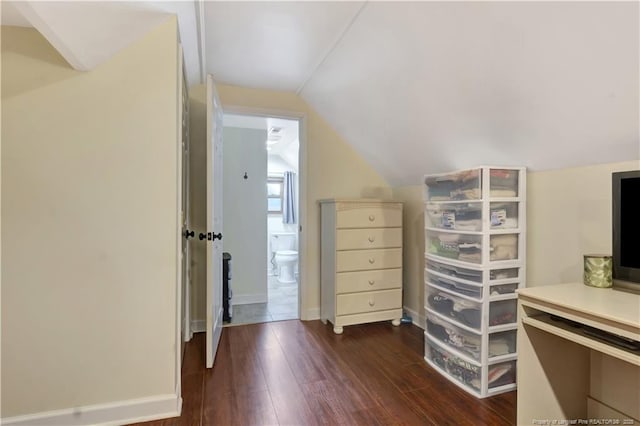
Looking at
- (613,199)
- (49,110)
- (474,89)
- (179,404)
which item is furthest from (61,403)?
(613,199)

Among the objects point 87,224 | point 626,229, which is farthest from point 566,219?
point 87,224

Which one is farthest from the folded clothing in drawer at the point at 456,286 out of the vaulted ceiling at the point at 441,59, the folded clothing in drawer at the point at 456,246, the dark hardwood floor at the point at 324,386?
the vaulted ceiling at the point at 441,59

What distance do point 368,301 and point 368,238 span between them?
1.90 feet

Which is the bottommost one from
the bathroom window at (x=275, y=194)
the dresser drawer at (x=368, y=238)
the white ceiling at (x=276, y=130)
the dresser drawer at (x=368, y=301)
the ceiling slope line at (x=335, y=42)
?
the dresser drawer at (x=368, y=301)

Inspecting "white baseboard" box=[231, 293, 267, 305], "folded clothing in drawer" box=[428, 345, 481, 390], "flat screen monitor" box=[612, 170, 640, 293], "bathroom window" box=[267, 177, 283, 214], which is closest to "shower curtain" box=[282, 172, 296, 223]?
"bathroom window" box=[267, 177, 283, 214]

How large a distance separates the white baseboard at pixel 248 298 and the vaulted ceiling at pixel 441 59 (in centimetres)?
234

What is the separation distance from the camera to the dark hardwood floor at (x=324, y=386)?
5.44 ft

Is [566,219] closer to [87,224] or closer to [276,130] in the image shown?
[87,224]

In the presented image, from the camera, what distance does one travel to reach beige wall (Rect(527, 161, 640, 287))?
1.57 metres

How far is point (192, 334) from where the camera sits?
9.03 feet

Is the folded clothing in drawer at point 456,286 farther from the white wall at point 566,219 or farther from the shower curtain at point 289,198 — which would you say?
the shower curtain at point 289,198

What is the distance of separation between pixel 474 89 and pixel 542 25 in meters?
0.46

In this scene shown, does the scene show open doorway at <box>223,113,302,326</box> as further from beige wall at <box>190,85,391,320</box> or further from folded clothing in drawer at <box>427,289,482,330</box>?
folded clothing in drawer at <box>427,289,482,330</box>

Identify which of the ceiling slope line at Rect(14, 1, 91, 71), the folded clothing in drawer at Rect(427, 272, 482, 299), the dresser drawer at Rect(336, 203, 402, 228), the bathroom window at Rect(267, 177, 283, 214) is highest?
the ceiling slope line at Rect(14, 1, 91, 71)
